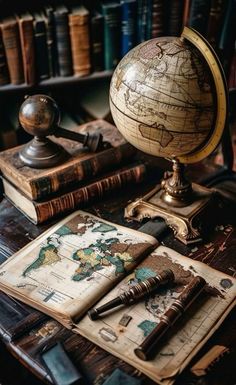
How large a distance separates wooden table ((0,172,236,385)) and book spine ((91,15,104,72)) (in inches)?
37.7

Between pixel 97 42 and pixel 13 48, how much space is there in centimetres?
35

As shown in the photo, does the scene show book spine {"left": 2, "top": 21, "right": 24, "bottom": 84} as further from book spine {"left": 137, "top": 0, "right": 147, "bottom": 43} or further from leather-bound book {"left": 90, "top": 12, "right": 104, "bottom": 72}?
book spine {"left": 137, "top": 0, "right": 147, "bottom": 43}

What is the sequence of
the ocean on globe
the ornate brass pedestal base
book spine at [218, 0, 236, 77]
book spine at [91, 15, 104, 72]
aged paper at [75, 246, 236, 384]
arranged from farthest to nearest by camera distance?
book spine at [91, 15, 104, 72] → book spine at [218, 0, 236, 77] → the ornate brass pedestal base → the ocean on globe → aged paper at [75, 246, 236, 384]

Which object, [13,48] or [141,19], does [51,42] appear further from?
[141,19]

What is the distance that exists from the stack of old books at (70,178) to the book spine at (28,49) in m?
0.60

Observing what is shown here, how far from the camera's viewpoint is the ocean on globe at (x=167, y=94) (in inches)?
39.6

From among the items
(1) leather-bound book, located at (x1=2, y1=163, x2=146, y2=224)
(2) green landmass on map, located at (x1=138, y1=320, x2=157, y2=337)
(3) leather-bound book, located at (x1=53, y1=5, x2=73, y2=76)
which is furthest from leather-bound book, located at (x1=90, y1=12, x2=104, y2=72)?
(2) green landmass on map, located at (x1=138, y1=320, x2=157, y2=337)

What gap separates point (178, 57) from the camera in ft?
3.33

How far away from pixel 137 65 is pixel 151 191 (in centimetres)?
40

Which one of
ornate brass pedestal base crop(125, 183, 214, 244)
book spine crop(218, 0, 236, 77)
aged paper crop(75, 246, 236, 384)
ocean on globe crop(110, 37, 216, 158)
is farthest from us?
book spine crop(218, 0, 236, 77)

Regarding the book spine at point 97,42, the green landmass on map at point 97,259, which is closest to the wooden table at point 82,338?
the green landmass on map at point 97,259

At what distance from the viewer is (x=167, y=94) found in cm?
101

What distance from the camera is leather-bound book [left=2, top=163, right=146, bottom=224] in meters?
1.25

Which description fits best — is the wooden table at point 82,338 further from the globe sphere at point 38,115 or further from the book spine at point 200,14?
the book spine at point 200,14
